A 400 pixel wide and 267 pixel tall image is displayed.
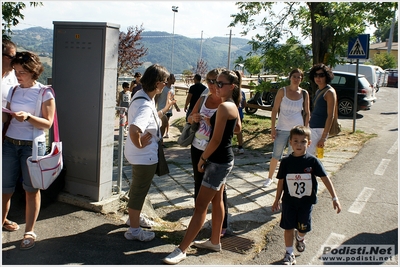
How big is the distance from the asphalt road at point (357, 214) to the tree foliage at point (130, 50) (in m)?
21.8

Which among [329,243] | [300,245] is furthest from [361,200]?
[300,245]

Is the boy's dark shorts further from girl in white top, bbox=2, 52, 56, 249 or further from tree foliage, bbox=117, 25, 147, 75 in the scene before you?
tree foliage, bbox=117, 25, 147, 75

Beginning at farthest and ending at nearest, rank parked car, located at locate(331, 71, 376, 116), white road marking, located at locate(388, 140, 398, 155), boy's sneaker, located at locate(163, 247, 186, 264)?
parked car, located at locate(331, 71, 376, 116), white road marking, located at locate(388, 140, 398, 155), boy's sneaker, located at locate(163, 247, 186, 264)

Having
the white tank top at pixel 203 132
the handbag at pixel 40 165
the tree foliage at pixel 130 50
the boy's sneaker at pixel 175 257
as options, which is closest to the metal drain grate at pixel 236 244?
the boy's sneaker at pixel 175 257

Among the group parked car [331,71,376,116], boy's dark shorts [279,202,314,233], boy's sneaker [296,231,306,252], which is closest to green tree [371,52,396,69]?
parked car [331,71,376,116]

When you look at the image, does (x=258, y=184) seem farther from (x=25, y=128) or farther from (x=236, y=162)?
(x=25, y=128)

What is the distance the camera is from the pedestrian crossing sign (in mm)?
11711

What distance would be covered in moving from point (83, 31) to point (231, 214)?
9.05 ft

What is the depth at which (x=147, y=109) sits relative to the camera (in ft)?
14.0

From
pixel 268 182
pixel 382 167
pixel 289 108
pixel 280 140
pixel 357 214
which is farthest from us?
pixel 382 167

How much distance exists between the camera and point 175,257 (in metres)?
4.05

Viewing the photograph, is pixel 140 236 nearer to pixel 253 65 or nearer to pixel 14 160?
pixel 14 160

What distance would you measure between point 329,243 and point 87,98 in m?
3.03

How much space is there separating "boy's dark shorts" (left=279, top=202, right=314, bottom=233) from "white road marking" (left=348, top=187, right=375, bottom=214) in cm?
172
